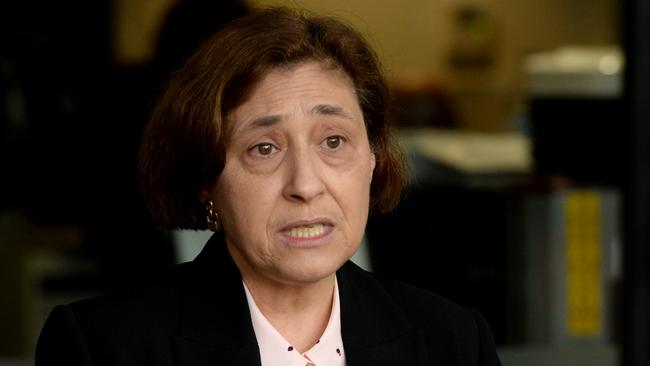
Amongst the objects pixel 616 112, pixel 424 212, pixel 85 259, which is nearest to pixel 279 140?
pixel 424 212

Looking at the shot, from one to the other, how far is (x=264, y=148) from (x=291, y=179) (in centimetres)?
6

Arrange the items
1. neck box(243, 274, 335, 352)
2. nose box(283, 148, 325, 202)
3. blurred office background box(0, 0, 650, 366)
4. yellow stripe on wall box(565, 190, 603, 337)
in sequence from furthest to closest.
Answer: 1. yellow stripe on wall box(565, 190, 603, 337)
2. blurred office background box(0, 0, 650, 366)
3. neck box(243, 274, 335, 352)
4. nose box(283, 148, 325, 202)

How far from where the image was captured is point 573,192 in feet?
15.1

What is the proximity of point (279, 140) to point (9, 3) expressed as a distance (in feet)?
13.6

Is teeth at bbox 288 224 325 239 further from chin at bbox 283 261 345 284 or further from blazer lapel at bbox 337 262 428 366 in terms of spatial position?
blazer lapel at bbox 337 262 428 366

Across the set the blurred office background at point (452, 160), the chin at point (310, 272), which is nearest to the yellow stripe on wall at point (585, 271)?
the blurred office background at point (452, 160)

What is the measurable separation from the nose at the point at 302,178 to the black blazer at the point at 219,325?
0.58 ft

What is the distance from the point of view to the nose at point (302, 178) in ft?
5.24

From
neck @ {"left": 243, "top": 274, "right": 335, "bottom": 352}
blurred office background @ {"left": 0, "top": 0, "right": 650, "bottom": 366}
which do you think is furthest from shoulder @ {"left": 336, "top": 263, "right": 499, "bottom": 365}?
blurred office background @ {"left": 0, "top": 0, "right": 650, "bottom": 366}

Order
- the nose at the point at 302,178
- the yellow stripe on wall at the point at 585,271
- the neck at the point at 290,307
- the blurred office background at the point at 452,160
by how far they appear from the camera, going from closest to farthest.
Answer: the nose at the point at 302,178, the neck at the point at 290,307, the blurred office background at the point at 452,160, the yellow stripe on wall at the point at 585,271

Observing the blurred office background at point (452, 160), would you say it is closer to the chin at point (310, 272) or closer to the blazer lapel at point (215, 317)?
the blazer lapel at point (215, 317)

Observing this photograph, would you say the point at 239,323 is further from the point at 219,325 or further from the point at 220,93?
the point at 220,93

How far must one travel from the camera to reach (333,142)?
1.66 m

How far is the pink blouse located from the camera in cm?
168
